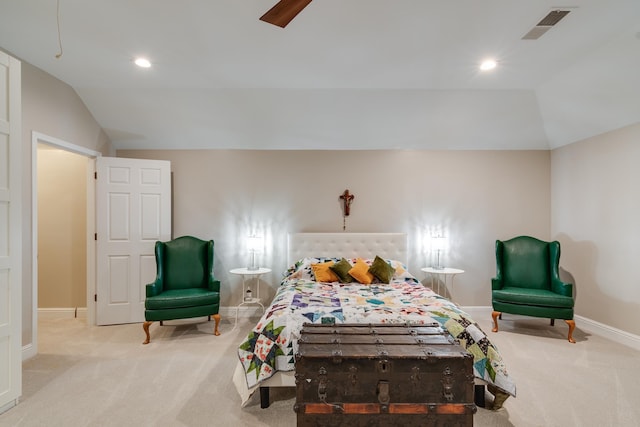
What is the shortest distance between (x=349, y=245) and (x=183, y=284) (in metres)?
2.35

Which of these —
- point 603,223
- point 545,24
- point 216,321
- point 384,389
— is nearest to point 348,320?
point 384,389

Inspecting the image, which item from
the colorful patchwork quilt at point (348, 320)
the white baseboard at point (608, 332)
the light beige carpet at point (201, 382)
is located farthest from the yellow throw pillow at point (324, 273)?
the white baseboard at point (608, 332)

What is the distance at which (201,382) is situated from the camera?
2.76m

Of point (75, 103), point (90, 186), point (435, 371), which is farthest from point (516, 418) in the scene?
point (75, 103)

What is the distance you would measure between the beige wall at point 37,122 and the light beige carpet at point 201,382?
73 cm

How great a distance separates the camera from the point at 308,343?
2047 mm

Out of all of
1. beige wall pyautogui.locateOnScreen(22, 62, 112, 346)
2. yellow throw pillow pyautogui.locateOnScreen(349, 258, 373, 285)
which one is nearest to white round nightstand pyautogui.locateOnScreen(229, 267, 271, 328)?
yellow throw pillow pyautogui.locateOnScreen(349, 258, 373, 285)

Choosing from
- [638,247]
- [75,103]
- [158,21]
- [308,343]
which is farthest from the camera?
[75,103]

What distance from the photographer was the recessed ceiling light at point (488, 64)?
324 cm

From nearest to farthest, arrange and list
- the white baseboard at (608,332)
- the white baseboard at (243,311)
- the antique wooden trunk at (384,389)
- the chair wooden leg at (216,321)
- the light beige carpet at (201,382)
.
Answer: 1. the antique wooden trunk at (384,389)
2. the light beige carpet at (201,382)
3. the white baseboard at (608,332)
4. the chair wooden leg at (216,321)
5. the white baseboard at (243,311)

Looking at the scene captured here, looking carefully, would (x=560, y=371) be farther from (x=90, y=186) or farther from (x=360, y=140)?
(x=90, y=186)

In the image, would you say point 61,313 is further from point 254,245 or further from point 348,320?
point 348,320

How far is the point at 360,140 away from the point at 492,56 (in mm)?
1994

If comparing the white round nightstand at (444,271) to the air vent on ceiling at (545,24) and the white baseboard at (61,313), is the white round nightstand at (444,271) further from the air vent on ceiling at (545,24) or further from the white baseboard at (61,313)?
the white baseboard at (61,313)
